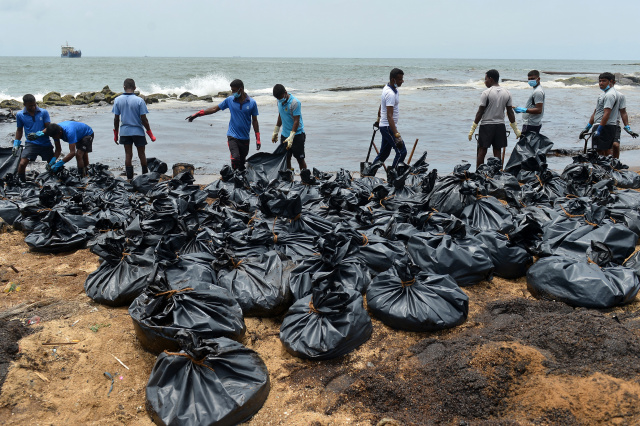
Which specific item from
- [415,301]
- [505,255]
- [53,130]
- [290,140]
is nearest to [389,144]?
[290,140]

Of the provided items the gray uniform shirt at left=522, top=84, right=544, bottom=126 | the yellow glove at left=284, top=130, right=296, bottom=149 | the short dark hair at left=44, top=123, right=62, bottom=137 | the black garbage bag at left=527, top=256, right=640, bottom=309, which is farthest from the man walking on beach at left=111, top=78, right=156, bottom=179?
the gray uniform shirt at left=522, top=84, right=544, bottom=126

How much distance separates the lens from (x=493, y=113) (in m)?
7.14

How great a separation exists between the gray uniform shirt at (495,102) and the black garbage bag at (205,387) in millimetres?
5950

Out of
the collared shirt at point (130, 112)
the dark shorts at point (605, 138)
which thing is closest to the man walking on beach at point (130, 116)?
the collared shirt at point (130, 112)

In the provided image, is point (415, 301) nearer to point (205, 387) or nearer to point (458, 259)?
point (458, 259)

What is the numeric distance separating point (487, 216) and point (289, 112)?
363 cm

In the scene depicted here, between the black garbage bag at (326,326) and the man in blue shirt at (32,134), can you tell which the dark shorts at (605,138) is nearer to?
the black garbage bag at (326,326)

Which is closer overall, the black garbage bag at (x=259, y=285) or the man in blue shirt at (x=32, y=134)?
the black garbage bag at (x=259, y=285)

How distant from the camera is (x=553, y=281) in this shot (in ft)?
11.6

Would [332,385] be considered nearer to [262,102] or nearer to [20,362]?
[20,362]

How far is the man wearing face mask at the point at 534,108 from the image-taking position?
24.6ft

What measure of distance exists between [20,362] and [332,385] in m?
1.91

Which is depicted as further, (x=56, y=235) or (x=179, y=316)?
(x=56, y=235)

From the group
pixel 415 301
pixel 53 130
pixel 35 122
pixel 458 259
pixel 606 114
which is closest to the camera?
pixel 415 301
